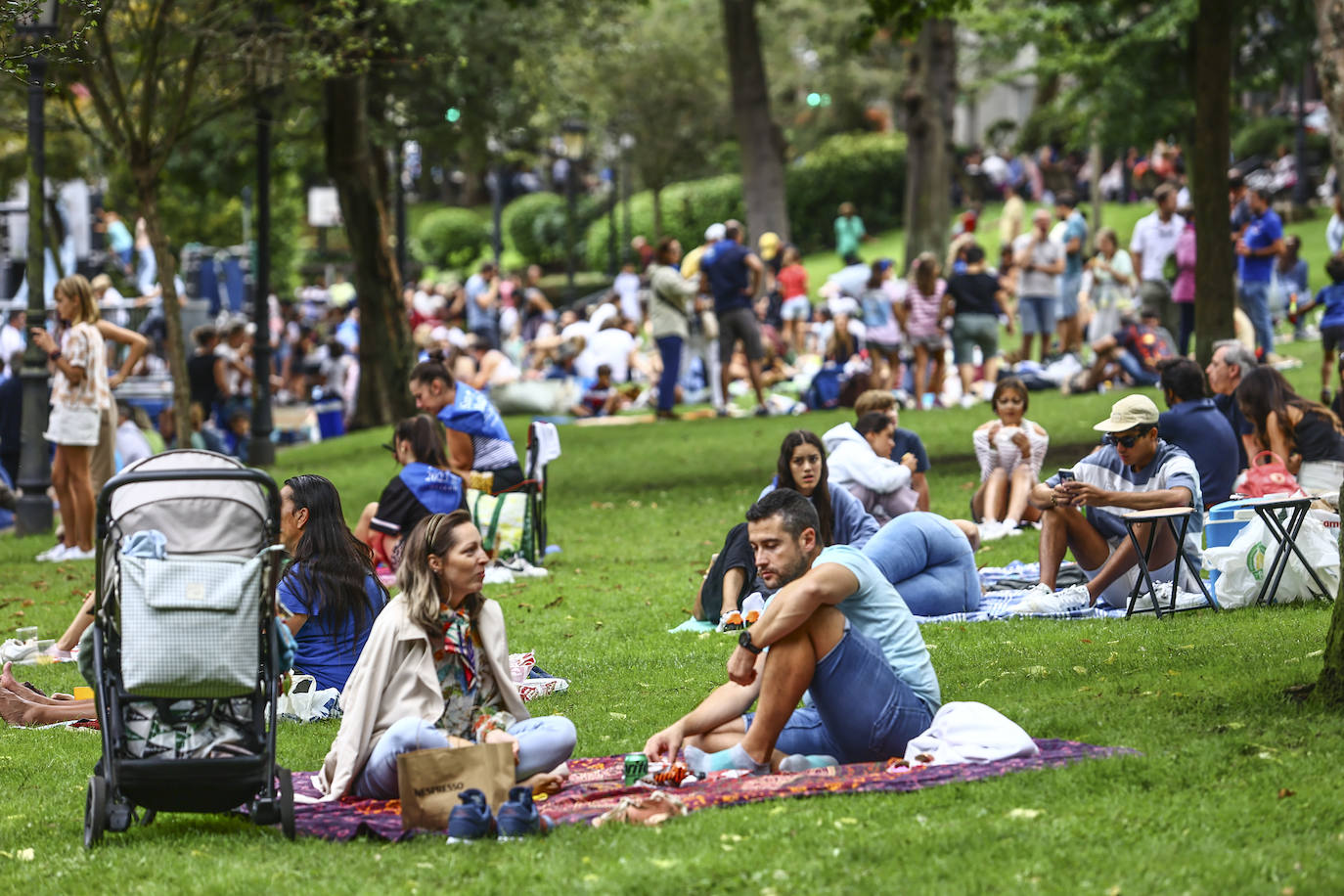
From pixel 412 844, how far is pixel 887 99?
169 ft

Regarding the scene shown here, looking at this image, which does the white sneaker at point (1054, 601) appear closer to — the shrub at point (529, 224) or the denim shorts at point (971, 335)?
the denim shorts at point (971, 335)

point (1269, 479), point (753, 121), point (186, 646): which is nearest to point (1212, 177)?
point (1269, 479)

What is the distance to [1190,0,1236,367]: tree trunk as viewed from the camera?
52.3ft

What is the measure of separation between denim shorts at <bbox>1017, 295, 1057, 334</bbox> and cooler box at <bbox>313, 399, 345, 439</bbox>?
1006 cm

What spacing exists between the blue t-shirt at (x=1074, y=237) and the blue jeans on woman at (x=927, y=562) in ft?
42.3

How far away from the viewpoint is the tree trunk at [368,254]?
71.8 ft

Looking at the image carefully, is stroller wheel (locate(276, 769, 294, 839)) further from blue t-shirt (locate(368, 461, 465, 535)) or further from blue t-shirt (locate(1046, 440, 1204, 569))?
blue t-shirt (locate(368, 461, 465, 535))

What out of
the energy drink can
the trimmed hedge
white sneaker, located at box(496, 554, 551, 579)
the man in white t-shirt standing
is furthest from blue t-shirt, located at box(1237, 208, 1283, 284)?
the trimmed hedge

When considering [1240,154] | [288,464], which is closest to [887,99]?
[1240,154]

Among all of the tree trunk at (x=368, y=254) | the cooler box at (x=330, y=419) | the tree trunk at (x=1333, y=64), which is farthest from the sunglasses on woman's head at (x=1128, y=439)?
the cooler box at (x=330, y=419)

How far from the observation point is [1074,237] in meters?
22.3

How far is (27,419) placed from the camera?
15359mm

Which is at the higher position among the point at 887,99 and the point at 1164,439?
the point at 887,99

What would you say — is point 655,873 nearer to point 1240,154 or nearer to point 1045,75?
point 1045,75
